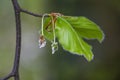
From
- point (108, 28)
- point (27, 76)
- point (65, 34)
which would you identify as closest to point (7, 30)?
point (27, 76)

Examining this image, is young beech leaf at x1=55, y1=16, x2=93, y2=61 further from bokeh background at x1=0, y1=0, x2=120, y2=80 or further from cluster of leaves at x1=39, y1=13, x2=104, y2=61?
bokeh background at x1=0, y1=0, x2=120, y2=80

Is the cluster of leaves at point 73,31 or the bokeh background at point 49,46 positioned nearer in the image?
the cluster of leaves at point 73,31

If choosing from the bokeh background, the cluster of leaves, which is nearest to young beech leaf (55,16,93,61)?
the cluster of leaves

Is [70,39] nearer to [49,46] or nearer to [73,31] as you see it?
[73,31]

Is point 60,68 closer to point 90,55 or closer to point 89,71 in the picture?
point 89,71

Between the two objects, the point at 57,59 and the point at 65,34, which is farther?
the point at 57,59

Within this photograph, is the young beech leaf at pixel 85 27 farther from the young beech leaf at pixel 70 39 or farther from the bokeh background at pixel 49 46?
the bokeh background at pixel 49 46

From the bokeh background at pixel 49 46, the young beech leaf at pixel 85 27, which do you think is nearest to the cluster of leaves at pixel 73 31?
the young beech leaf at pixel 85 27
